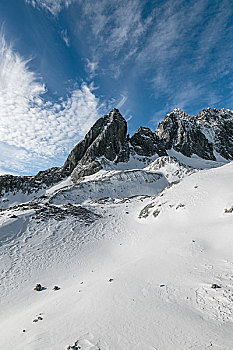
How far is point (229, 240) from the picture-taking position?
8.41 metres

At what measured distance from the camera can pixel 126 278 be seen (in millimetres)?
7172

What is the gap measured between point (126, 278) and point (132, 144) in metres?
105

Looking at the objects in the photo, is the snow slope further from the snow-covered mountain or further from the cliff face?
the cliff face

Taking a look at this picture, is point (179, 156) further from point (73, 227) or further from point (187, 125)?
point (73, 227)

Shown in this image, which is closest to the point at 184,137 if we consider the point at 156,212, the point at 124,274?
the point at 156,212

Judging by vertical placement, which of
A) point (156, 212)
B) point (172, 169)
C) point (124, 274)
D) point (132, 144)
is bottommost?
point (124, 274)

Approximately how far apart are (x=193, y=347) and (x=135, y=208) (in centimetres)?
2034

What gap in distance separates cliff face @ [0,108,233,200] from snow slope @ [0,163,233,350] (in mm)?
63235

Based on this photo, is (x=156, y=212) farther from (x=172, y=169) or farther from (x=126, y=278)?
Answer: (x=172, y=169)

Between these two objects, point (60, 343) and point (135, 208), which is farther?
point (135, 208)

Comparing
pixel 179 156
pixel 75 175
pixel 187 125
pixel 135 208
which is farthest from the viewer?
pixel 187 125

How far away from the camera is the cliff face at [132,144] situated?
3179 inches

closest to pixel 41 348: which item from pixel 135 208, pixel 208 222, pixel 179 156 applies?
pixel 208 222

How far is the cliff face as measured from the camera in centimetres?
8075
